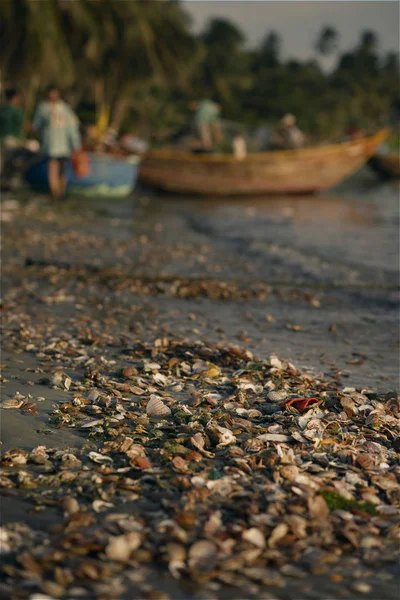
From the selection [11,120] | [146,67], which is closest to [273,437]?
[11,120]

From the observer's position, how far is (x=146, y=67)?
3700 centimetres

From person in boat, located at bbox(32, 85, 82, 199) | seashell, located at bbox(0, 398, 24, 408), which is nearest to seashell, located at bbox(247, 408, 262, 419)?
seashell, located at bbox(0, 398, 24, 408)

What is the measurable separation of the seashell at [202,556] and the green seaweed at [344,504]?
68 centimetres

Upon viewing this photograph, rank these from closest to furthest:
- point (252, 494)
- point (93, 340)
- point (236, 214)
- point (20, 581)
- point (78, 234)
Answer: point (20, 581)
point (252, 494)
point (93, 340)
point (78, 234)
point (236, 214)

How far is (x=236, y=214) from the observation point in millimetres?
21047

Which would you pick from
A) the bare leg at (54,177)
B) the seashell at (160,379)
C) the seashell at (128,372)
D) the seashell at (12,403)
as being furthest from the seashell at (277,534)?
the bare leg at (54,177)

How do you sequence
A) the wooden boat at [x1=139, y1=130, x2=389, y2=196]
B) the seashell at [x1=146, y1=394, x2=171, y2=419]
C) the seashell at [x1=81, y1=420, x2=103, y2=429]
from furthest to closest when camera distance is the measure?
the wooden boat at [x1=139, y1=130, x2=389, y2=196], the seashell at [x1=146, y1=394, x2=171, y2=419], the seashell at [x1=81, y1=420, x2=103, y2=429]

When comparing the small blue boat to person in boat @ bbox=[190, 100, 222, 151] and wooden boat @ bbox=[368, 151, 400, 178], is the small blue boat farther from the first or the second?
wooden boat @ bbox=[368, 151, 400, 178]

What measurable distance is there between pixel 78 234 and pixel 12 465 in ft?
31.9

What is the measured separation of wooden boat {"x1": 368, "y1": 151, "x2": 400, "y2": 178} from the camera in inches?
1651

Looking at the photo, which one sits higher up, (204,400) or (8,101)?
(8,101)

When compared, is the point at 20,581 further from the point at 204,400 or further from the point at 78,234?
the point at 78,234

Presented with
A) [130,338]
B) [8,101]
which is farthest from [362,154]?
[130,338]

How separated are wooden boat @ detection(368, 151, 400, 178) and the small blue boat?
23.6m
